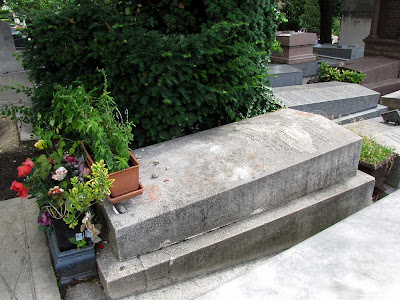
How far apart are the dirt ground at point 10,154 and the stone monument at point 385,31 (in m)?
10.4

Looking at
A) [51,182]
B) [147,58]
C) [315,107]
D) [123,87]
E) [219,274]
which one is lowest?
[219,274]

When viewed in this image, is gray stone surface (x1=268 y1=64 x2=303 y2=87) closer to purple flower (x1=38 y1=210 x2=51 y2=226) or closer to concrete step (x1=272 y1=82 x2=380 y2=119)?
concrete step (x1=272 y1=82 x2=380 y2=119)

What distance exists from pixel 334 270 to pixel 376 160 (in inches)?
Answer: 111

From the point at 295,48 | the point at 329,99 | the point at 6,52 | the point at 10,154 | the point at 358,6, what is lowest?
the point at 10,154

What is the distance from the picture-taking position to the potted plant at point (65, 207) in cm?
273

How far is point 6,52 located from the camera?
25.7 feet

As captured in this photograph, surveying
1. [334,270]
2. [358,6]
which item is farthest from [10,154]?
[358,6]

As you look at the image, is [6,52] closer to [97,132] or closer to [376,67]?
[97,132]

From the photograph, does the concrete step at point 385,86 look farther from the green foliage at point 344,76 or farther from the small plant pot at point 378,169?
the small plant pot at point 378,169

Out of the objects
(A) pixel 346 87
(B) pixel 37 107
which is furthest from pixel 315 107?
(B) pixel 37 107

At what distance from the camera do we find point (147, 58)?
3572mm

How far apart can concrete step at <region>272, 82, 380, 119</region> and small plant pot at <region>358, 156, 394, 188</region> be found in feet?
5.14

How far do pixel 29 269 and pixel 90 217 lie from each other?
2.70 ft

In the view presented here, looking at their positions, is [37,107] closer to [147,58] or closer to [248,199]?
Answer: [147,58]
